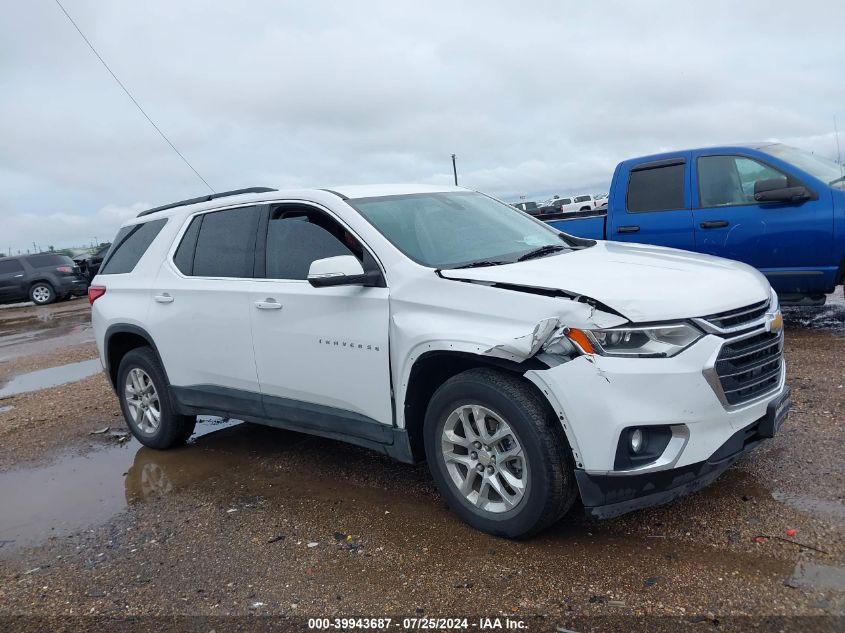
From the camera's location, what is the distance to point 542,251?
4.19m

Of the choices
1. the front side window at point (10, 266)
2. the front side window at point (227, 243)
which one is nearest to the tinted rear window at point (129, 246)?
the front side window at point (227, 243)

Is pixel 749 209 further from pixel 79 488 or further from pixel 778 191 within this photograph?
pixel 79 488

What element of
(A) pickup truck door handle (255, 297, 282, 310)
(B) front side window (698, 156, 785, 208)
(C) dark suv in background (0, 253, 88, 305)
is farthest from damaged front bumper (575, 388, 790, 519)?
(C) dark suv in background (0, 253, 88, 305)

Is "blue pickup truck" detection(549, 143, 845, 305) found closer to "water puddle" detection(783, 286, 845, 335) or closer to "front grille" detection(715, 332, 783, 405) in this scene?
"water puddle" detection(783, 286, 845, 335)

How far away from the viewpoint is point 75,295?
932 inches

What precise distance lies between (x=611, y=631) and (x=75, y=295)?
24379mm

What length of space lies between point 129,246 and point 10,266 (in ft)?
63.8

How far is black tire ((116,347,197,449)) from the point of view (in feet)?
17.6

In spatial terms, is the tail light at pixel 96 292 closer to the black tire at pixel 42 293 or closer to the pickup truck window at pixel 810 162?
the pickup truck window at pixel 810 162

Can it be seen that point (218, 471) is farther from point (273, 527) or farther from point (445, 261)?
point (445, 261)

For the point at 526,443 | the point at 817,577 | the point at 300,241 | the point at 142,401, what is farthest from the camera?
the point at 142,401

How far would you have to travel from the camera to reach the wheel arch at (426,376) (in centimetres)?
338

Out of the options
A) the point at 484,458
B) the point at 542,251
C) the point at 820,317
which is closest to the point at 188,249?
the point at 542,251

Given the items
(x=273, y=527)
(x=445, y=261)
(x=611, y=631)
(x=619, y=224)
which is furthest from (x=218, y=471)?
(x=619, y=224)
